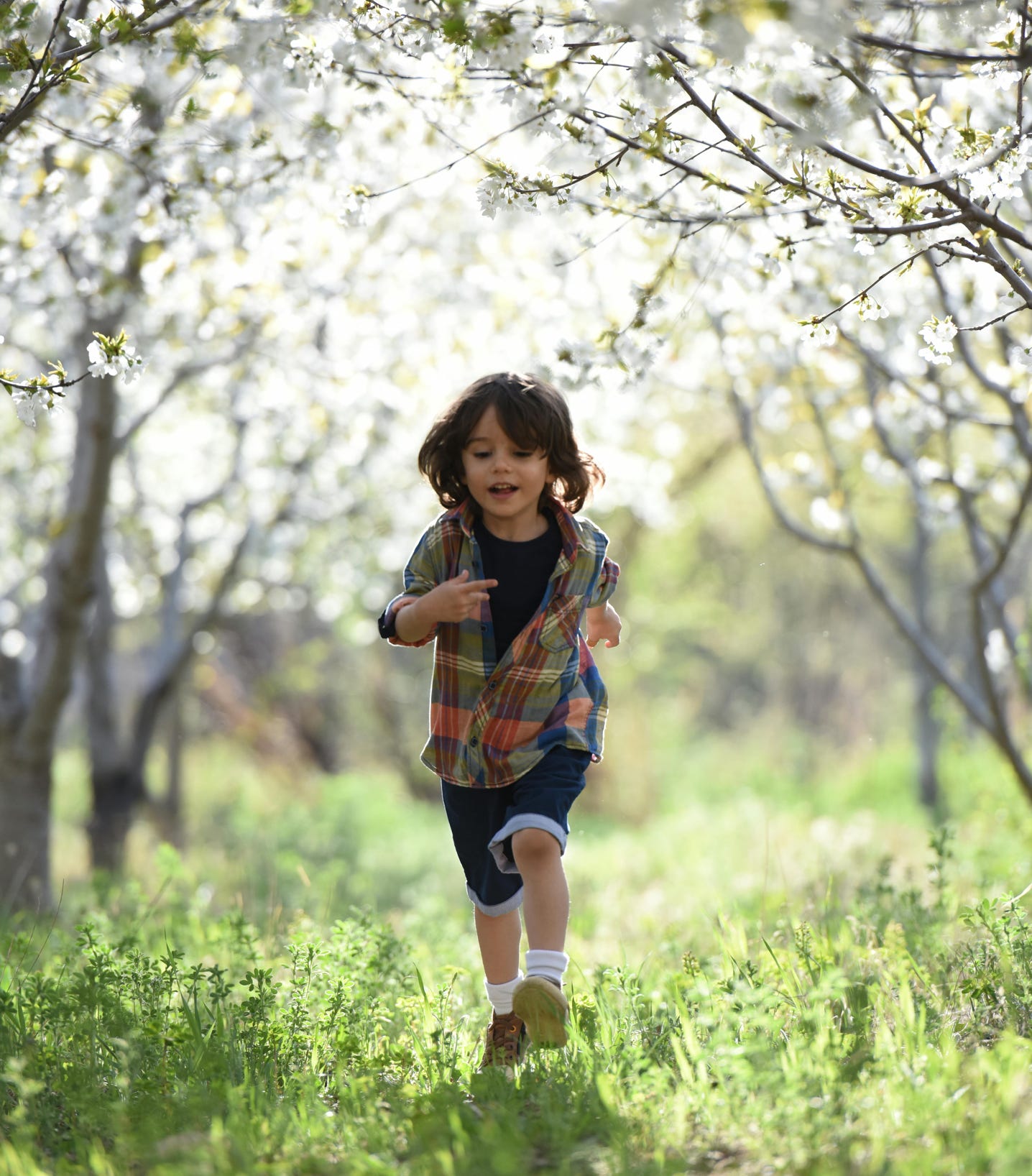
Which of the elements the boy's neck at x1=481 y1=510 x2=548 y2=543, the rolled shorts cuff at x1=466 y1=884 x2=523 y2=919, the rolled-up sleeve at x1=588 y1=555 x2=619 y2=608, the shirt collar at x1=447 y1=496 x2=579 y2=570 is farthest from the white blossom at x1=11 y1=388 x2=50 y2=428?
the rolled shorts cuff at x1=466 y1=884 x2=523 y2=919

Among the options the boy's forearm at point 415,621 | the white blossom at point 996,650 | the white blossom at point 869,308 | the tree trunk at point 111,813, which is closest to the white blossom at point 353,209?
the boy's forearm at point 415,621

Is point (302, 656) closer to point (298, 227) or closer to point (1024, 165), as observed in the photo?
point (298, 227)

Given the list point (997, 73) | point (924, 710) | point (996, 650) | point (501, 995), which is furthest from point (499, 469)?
point (924, 710)

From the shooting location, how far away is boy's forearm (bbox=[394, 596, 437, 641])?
285cm

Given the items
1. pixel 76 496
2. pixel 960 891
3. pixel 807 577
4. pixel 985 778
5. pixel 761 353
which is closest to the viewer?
pixel 960 891

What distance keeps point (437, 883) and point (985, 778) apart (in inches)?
179

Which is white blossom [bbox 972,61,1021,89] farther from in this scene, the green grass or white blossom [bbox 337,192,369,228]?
the green grass

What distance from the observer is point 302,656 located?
1716 centimetres

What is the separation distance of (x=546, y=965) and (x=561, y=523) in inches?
42.8

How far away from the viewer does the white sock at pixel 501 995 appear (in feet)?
9.80

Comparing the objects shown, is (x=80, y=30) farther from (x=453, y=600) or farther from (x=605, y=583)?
(x=605, y=583)

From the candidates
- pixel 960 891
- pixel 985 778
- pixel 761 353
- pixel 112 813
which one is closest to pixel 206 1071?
pixel 960 891

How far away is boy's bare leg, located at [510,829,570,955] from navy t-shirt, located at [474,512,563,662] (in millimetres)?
463

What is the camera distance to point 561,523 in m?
3.15
